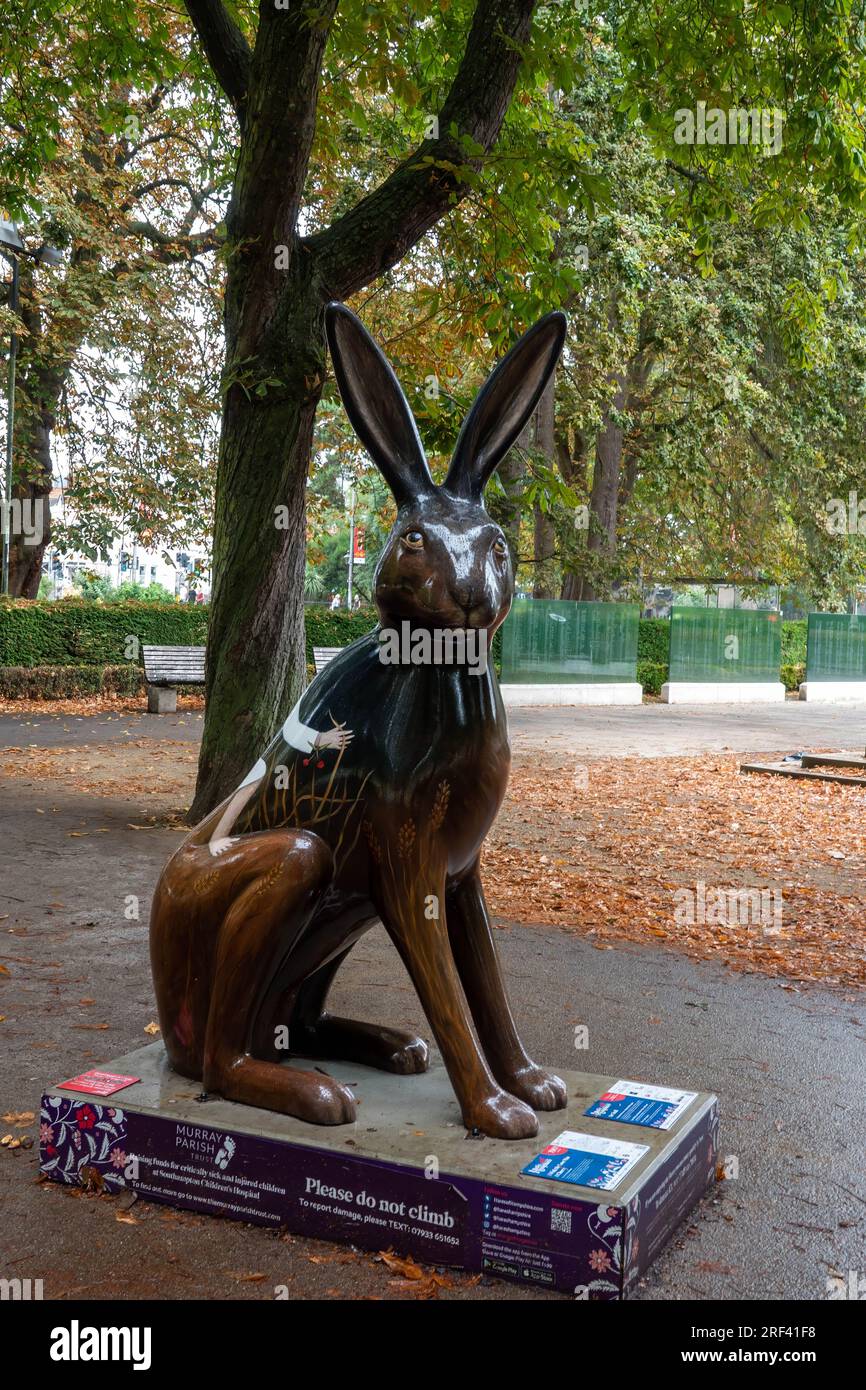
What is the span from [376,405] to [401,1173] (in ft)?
6.77

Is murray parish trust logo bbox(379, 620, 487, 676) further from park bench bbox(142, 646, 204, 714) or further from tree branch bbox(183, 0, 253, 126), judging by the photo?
park bench bbox(142, 646, 204, 714)

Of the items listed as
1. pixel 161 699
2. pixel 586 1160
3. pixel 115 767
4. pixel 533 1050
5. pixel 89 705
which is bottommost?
pixel 533 1050

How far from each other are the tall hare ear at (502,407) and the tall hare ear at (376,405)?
12 cm

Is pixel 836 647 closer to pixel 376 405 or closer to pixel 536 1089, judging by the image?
pixel 536 1089

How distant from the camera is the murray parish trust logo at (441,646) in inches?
124

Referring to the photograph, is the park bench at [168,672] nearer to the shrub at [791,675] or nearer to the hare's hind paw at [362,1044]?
the hare's hind paw at [362,1044]

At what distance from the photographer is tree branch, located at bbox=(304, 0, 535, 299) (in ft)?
26.4

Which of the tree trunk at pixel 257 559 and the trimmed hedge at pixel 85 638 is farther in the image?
the trimmed hedge at pixel 85 638

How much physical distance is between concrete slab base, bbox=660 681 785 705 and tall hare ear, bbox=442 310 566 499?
26.4 m

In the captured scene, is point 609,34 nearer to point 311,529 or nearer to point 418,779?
point 311,529

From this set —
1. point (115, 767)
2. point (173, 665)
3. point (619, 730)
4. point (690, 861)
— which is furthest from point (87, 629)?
point (690, 861)

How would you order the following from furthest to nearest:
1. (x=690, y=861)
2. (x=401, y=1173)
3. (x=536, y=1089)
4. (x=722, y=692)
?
1. (x=722, y=692)
2. (x=690, y=861)
3. (x=536, y=1089)
4. (x=401, y=1173)

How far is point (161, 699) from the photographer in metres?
19.9

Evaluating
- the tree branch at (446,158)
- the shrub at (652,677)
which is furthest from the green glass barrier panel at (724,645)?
the tree branch at (446,158)
